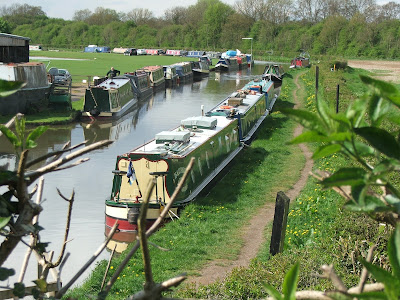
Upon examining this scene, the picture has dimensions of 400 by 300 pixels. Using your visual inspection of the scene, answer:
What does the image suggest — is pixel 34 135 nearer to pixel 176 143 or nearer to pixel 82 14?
pixel 176 143

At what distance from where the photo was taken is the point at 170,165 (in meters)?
14.2

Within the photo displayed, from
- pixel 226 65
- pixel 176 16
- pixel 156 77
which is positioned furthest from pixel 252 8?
pixel 156 77

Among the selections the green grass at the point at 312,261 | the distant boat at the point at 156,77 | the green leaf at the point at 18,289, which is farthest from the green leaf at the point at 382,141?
the distant boat at the point at 156,77

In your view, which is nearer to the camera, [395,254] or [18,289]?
[395,254]

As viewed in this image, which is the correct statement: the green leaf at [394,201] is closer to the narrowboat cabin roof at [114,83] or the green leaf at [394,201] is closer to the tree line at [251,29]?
the narrowboat cabin roof at [114,83]

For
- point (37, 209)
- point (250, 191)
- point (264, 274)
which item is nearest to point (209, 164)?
point (250, 191)

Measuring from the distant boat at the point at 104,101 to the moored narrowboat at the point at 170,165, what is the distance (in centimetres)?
1105

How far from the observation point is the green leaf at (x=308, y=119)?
5.51 feet

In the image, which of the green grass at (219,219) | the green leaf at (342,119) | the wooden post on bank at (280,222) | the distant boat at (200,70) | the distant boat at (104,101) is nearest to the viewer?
the green leaf at (342,119)

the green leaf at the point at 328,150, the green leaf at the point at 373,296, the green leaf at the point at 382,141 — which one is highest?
the green leaf at the point at 382,141

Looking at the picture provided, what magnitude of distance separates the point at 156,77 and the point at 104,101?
14405 millimetres

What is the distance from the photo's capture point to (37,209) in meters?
2.19

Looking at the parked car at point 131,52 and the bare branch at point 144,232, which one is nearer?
the bare branch at point 144,232

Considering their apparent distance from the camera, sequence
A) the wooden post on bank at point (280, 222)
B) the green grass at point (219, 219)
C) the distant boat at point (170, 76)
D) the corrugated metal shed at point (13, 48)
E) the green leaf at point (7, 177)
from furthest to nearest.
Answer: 1. the distant boat at point (170, 76)
2. the corrugated metal shed at point (13, 48)
3. the green grass at point (219, 219)
4. the wooden post on bank at point (280, 222)
5. the green leaf at point (7, 177)
